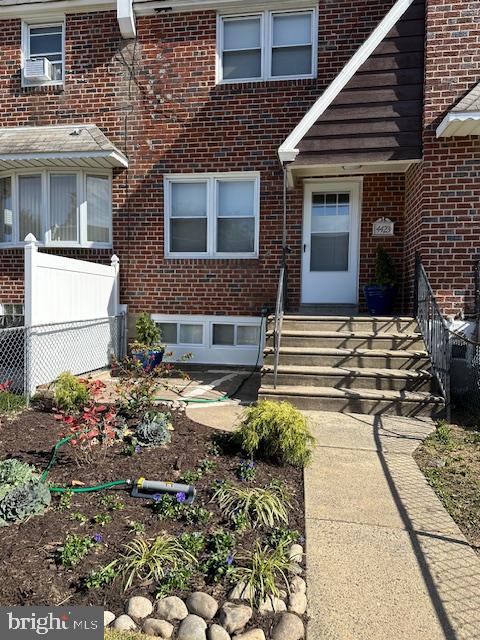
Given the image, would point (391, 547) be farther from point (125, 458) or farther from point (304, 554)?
point (125, 458)

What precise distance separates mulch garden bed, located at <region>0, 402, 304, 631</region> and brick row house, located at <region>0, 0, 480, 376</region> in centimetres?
453

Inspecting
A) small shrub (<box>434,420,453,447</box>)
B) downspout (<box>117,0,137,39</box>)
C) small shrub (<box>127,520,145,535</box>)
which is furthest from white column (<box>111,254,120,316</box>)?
small shrub (<box>127,520,145,535</box>)

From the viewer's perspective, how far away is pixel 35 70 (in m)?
9.14

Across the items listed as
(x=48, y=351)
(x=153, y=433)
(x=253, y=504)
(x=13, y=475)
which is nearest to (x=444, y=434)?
(x=253, y=504)

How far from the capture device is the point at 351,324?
273 inches

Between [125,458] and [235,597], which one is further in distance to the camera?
[125,458]

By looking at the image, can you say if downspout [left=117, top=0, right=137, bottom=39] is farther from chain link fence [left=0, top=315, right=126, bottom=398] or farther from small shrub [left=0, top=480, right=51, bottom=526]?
small shrub [left=0, top=480, right=51, bottom=526]

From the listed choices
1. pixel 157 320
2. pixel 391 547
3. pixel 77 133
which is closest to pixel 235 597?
pixel 391 547

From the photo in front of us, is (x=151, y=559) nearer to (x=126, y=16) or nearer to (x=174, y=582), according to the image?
(x=174, y=582)

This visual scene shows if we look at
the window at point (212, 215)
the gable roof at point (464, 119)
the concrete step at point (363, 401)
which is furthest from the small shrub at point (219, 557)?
the window at point (212, 215)

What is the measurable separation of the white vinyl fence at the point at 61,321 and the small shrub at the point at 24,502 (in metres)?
3.07

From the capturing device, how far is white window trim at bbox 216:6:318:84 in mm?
A: 8469

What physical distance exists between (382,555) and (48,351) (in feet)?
17.1

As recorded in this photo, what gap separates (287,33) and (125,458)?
8.24 m
